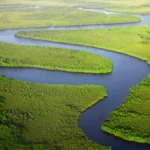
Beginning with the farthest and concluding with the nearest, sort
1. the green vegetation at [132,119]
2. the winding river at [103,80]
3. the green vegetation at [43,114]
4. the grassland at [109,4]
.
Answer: the grassland at [109,4] < the winding river at [103,80] < the green vegetation at [132,119] < the green vegetation at [43,114]

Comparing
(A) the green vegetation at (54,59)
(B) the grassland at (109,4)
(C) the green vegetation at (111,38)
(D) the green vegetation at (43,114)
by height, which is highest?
(B) the grassland at (109,4)

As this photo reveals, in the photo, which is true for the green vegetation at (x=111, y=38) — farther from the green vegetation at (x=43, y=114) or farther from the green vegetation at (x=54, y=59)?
the green vegetation at (x=43, y=114)

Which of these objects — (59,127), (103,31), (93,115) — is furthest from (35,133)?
(103,31)

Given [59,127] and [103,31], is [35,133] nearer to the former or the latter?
[59,127]

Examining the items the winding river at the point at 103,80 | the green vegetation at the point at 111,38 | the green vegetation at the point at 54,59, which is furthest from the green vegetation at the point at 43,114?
the green vegetation at the point at 111,38

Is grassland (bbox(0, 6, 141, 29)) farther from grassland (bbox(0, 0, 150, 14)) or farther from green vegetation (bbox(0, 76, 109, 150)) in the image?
green vegetation (bbox(0, 76, 109, 150))

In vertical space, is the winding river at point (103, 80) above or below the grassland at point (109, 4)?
below

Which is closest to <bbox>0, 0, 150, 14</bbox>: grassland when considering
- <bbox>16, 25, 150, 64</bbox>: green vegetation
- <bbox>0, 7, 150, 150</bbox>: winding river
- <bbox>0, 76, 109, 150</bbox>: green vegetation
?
<bbox>16, 25, 150, 64</bbox>: green vegetation

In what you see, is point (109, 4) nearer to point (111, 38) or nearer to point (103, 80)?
point (111, 38)
